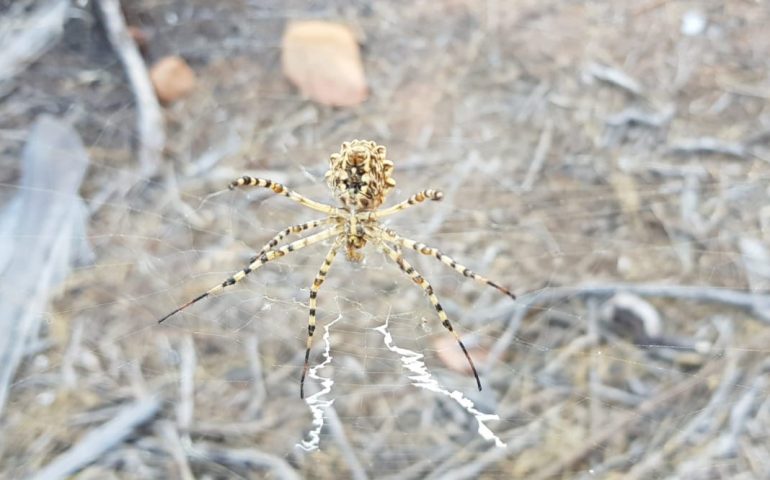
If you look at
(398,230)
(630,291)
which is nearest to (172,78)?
(398,230)

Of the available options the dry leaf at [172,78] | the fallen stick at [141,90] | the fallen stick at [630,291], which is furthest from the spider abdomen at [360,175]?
the dry leaf at [172,78]

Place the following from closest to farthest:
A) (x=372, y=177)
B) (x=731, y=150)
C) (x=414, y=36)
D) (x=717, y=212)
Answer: (x=372, y=177) → (x=717, y=212) → (x=731, y=150) → (x=414, y=36)

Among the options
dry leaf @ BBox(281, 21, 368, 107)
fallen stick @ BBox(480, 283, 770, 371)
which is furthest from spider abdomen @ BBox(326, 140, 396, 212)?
dry leaf @ BBox(281, 21, 368, 107)

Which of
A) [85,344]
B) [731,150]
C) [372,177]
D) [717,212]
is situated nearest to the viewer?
[372,177]

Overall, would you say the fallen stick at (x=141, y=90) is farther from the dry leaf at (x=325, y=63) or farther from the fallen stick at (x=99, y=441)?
the fallen stick at (x=99, y=441)

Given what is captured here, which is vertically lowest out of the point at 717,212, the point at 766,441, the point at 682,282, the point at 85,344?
the point at 85,344

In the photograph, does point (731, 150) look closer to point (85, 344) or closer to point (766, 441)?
point (766, 441)

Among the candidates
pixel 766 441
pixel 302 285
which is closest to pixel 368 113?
pixel 302 285

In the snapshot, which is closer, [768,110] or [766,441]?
[766,441]
